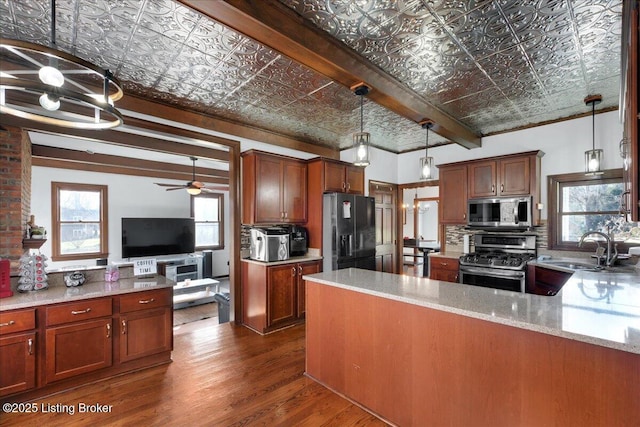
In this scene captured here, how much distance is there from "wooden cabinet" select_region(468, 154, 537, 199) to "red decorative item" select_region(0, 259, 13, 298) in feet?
16.9

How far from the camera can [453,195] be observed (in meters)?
4.61

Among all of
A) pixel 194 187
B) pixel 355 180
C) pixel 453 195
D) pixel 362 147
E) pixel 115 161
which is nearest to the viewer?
pixel 362 147

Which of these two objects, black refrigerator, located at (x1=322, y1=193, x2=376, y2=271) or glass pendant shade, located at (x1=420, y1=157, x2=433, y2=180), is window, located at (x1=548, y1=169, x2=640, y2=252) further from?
black refrigerator, located at (x1=322, y1=193, x2=376, y2=271)

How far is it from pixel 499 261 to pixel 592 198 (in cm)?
140

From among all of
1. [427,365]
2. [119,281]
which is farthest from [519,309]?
[119,281]

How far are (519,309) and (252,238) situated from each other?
120 inches

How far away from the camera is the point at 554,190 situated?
13.1 feet

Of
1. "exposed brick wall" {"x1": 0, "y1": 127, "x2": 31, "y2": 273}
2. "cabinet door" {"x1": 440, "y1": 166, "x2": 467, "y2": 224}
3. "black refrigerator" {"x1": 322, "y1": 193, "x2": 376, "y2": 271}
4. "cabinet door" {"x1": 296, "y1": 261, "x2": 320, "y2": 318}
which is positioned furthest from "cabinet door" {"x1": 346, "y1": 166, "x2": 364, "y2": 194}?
"exposed brick wall" {"x1": 0, "y1": 127, "x2": 31, "y2": 273}

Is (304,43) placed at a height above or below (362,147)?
above

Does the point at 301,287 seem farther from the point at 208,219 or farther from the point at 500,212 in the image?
the point at 208,219

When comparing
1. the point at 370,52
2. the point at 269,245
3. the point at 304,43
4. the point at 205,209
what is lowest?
the point at 269,245

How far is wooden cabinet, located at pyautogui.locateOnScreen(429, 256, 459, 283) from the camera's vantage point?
4.30 meters

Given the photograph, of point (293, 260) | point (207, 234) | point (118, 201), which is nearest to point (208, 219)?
point (207, 234)

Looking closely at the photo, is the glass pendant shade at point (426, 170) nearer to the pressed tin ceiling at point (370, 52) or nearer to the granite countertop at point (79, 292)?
the pressed tin ceiling at point (370, 52)
